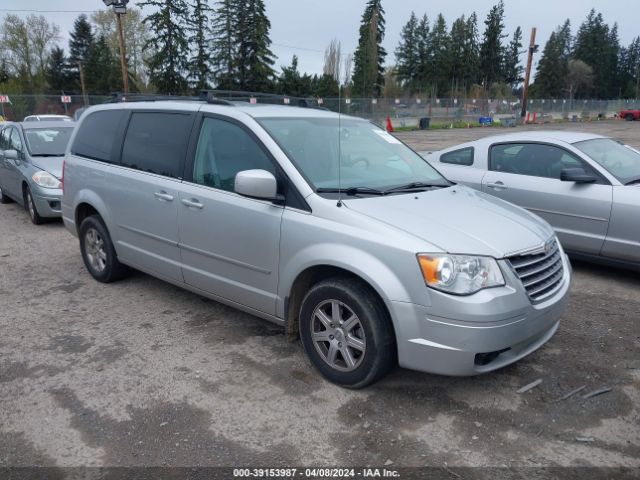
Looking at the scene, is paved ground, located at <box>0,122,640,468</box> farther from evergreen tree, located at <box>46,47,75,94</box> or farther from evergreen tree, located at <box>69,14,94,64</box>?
evergreen tree, located at <box>69,14,94,64</box>

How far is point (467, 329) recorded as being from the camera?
117 inches

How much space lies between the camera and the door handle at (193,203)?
163 inches

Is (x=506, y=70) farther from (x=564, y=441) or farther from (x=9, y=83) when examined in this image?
(x=564, y=441)

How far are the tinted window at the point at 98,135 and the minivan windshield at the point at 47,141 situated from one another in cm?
375

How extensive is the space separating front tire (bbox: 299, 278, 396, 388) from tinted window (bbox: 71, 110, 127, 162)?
114 inches

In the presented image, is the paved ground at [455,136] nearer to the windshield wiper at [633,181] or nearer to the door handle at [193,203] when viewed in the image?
the windshield wiper at [633,181]

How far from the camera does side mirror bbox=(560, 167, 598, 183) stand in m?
5.52

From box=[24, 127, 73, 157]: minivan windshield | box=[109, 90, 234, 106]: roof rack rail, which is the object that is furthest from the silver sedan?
box=[24, 127, 73, 157]: minivan windshield

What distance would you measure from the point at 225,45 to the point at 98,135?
4979 cm

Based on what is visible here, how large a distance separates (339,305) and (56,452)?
1.81 metres

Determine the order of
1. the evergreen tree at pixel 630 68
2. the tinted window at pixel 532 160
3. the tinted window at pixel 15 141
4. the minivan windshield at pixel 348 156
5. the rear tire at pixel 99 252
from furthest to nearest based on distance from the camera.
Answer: the evergreen tree at pixel 630 68 → the tinted window at pixel 15 141 → the tinted window at pixel 532 160 → the rear tire at pixel 99 252 → the minivan windshield at pixel 348 156

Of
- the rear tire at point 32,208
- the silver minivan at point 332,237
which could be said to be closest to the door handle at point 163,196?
the silver minivan at point 332,237

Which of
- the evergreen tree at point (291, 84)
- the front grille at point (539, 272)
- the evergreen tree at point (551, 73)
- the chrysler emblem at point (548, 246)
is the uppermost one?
the evergreen tree at point (551, 73)

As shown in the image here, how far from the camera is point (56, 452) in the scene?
291cm
